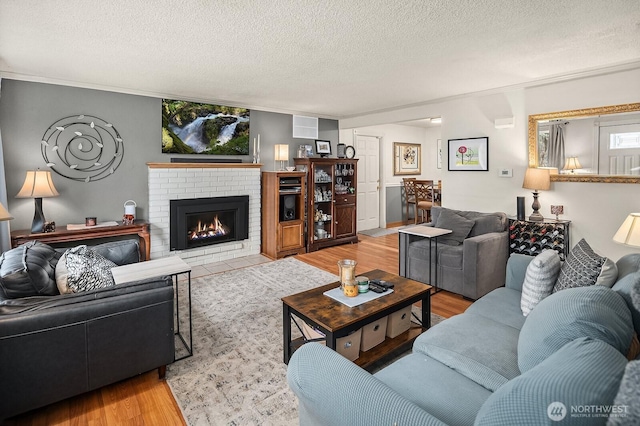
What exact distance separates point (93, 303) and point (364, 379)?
1597mm

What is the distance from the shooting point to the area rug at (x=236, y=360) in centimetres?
192

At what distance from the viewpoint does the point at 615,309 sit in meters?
1.20

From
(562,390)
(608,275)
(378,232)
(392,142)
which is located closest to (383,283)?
(608,275)

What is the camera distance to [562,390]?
0.76 metres

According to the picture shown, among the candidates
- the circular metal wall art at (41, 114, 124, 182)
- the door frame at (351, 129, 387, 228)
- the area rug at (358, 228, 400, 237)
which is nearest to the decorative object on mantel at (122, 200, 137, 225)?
the circular metal wall art at (41, 114, 124, 182)

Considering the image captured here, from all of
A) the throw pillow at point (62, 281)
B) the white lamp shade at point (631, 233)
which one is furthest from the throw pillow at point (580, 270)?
the throw pillow at point (62, 281)

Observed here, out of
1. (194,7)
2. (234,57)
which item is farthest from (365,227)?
(194,7)

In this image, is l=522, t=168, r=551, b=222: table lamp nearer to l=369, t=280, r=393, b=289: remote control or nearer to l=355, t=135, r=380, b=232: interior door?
l=369, t=280, r=393, b=289: remote control

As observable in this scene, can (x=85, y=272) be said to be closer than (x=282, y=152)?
Yes

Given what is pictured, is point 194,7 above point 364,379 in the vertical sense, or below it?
above

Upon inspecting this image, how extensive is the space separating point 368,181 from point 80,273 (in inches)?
241

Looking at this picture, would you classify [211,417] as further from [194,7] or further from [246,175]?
[246,175]

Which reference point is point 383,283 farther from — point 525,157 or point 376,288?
point 525,157

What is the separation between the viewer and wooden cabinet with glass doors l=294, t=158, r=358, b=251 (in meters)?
5.70
